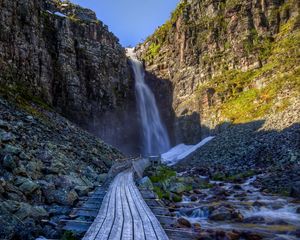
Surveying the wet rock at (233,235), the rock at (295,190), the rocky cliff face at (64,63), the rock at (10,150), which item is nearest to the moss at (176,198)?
the rock at (295,190)

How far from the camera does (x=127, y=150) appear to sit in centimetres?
7025

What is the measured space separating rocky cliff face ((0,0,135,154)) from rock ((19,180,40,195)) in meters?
28.3

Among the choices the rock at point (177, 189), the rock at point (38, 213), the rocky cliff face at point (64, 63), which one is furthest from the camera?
the rocky cliff face at point (64, 63)

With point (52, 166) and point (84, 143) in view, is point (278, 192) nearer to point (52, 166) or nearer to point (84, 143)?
point (52, 166)

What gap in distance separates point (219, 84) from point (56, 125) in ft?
129

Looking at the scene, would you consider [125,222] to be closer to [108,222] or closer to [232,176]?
[108,222]

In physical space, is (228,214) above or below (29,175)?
below

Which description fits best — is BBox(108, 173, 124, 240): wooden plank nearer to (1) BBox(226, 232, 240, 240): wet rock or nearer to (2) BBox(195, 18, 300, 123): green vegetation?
(1) BBox(226, 232, 240, 240): wet rock

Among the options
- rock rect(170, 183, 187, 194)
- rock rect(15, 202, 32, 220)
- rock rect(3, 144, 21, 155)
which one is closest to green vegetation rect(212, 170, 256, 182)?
rock rect(170, 183, 187, 194)

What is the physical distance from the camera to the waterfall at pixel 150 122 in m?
73.0

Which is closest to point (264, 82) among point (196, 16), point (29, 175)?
point (196, 16)

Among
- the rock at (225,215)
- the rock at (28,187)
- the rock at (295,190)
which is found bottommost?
the rock at (225,215)

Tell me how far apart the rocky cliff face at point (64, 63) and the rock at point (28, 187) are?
2830cm

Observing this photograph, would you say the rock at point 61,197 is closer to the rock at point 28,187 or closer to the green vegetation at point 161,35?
the rock at point 28,187
